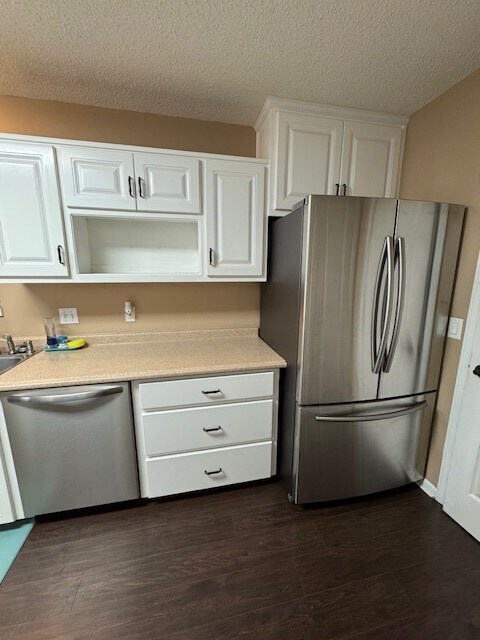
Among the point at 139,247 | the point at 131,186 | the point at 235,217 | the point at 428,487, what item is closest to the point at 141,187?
the point at 131,186

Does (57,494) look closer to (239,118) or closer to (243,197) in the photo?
(243,197)

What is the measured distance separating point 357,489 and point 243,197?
1.96 meters

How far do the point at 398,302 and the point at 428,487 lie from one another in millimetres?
1301

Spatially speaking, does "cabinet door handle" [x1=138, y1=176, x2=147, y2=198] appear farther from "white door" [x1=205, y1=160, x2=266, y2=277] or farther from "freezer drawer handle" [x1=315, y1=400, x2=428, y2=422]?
"freezer drawer handle" [x1=315, y1=400, x2=428, y2=422]

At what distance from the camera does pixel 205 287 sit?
2098 mm

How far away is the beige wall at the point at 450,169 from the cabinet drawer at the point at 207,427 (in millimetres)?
1082

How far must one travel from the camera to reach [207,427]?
5.39 ft

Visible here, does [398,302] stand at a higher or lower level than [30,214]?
lower

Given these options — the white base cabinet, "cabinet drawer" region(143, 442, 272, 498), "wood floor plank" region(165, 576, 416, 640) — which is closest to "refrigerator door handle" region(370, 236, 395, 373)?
the white base cabinet

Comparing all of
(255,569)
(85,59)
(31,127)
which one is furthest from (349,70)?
(255,569)

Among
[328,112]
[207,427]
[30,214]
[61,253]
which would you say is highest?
[328,112]

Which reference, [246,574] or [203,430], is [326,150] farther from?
[246,574]

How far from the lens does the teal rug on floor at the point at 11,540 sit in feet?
4.42

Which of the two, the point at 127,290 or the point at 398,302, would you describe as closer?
the point at 398,302
